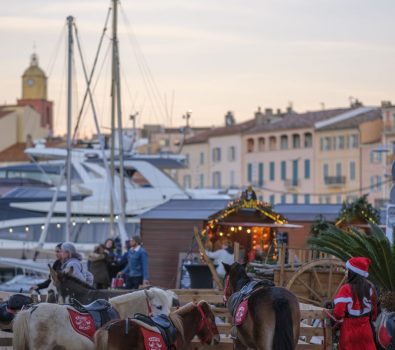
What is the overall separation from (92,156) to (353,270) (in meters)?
45.3

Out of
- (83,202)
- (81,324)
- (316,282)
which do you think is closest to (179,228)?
(316,282)

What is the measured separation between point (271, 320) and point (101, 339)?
6.58 feet

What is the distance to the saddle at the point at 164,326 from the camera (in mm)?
16325

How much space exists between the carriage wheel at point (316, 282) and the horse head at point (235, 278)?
3.36m

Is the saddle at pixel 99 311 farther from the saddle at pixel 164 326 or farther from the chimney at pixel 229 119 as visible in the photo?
the chimney at pixel 229 119

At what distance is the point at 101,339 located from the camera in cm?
1617

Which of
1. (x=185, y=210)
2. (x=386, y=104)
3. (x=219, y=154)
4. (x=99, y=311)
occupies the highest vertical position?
(x=386, y=104)

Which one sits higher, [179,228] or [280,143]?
[280,143]

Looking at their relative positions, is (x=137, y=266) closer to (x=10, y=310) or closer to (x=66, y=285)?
(x=66, y=285)

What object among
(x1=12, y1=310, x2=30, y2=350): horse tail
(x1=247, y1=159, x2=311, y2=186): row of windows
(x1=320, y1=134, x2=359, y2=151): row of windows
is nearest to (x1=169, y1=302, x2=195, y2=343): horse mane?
(x1=12, y1=310, x2=30, y2=350): horse tail

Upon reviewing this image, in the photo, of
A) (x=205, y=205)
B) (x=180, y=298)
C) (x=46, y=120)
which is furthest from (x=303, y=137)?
(x=180, y=298)

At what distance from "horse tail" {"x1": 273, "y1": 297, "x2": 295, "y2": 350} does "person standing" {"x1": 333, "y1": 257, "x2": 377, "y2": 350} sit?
0.57 meters

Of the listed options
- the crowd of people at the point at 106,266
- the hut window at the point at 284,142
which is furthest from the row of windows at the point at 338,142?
the crowd of people at the point at 106,266

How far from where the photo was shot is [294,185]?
107250 millimetres
